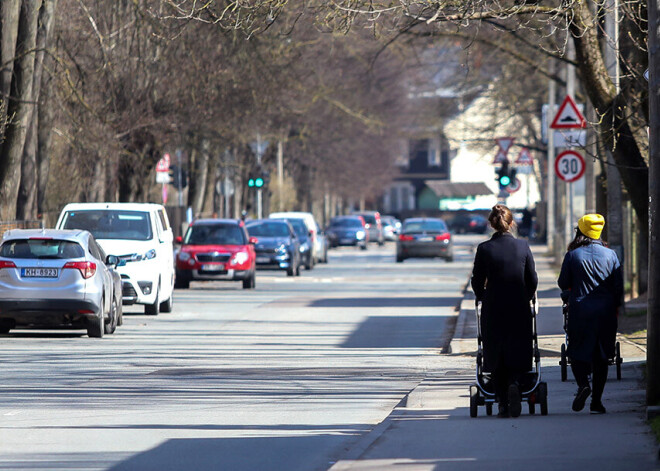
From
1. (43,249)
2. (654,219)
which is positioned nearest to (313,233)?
(43,249)

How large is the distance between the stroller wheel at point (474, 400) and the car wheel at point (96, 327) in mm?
8856

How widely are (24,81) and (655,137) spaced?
54.9 ft

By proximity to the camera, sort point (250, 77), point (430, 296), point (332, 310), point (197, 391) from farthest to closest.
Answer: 1. point (250, 77)
2. point (430, 296)
3. point (332, 310)
4. point (197, 391)

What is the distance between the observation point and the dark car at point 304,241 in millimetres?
41562

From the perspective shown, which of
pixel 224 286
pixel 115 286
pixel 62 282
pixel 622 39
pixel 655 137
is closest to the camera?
pixel 655 137

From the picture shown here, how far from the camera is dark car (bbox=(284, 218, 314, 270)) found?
41.6 meters

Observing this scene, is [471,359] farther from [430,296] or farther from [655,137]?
[430,296]

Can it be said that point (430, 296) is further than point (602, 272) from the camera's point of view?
Yes

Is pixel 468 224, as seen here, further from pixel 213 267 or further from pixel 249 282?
pixel 213 267

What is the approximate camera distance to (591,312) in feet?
36.0

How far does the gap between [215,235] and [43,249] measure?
12490mm

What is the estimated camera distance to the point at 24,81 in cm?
2525

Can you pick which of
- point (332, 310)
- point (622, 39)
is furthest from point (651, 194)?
point (332, 310)

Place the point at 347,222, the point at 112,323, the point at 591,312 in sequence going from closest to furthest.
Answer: the point at 591,312 → the point at 112,323 → the point at 347,222
